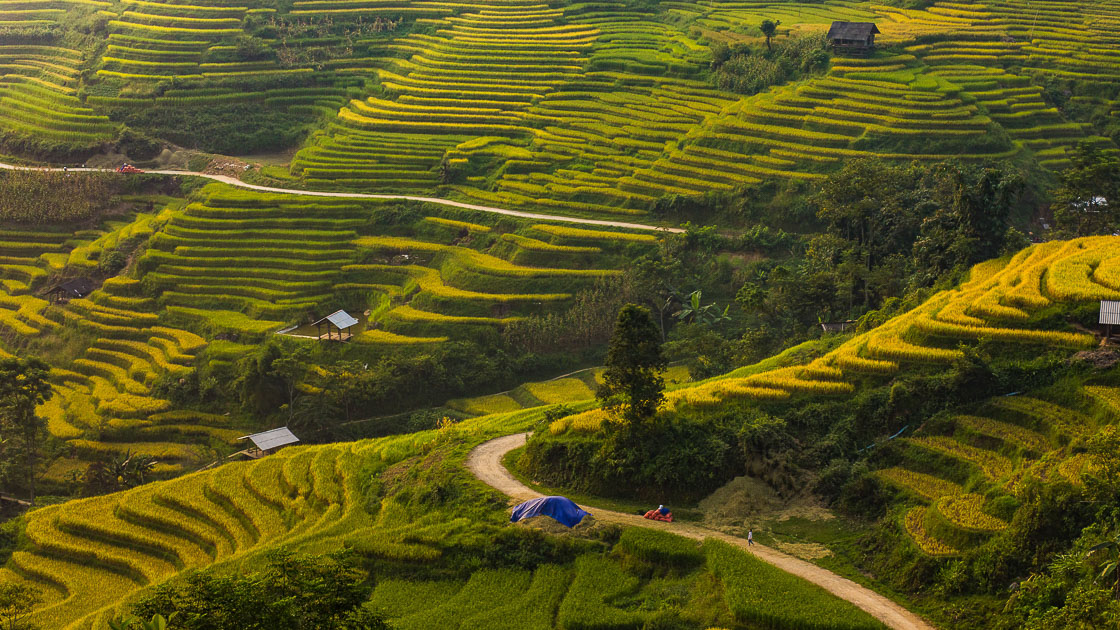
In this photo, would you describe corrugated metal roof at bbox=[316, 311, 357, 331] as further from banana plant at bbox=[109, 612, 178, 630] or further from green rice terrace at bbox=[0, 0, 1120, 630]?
banana plant at bbox=[109, 612, 178, 630]

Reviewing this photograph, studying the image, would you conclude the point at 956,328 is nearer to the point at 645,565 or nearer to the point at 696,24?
the point at 645,565

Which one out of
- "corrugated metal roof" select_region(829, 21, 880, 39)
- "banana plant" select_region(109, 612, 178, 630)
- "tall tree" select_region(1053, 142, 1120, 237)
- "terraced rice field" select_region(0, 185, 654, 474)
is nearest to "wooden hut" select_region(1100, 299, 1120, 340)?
"tall tree" select_region(1053, 142, 1120, 237)

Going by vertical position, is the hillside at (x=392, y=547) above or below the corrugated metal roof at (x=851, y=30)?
below

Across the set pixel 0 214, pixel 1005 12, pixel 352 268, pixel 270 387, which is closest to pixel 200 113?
pixel 0 214

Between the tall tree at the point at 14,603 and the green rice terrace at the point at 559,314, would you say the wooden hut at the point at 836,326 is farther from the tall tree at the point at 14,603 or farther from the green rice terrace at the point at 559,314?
the tall tree at the point at 14,603

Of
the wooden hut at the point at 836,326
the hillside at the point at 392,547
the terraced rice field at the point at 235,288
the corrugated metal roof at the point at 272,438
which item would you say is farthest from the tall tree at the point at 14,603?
the wooden hut at the point at 836,326

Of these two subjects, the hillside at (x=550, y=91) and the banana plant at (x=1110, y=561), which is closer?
the banana plant at (x=1110, y=561)

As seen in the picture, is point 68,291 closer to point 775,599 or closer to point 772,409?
point 772,409
